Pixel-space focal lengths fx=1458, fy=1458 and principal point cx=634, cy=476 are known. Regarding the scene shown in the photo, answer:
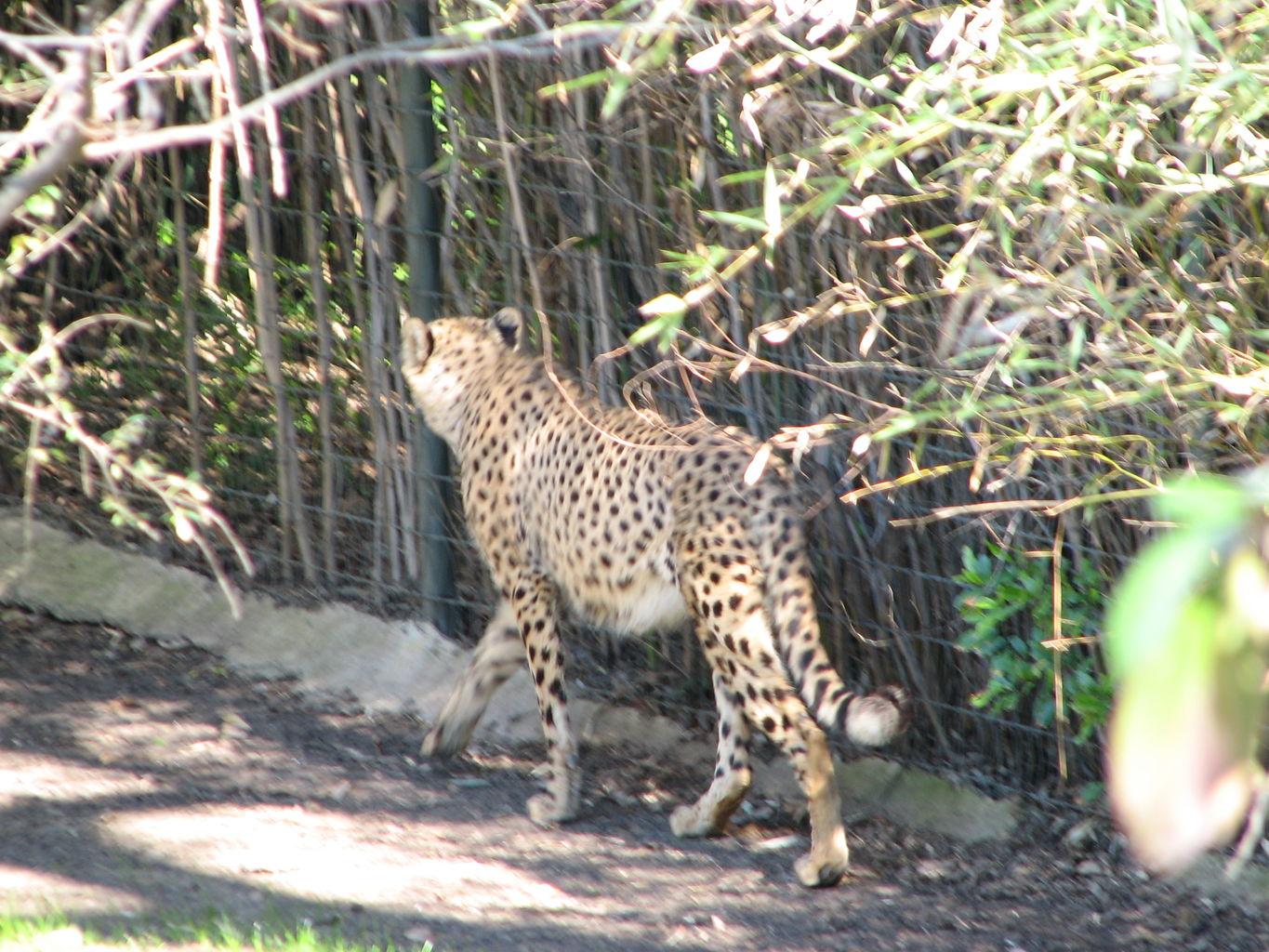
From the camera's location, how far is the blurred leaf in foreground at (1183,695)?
506mm

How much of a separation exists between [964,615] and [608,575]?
90 cm

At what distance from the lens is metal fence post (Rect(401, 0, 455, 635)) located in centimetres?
427

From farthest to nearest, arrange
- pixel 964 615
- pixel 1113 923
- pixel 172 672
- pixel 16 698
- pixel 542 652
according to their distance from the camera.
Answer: pixel 172 672
pixel 16 698
pixel 542 652
pixel 964 615
pixel 1113 923

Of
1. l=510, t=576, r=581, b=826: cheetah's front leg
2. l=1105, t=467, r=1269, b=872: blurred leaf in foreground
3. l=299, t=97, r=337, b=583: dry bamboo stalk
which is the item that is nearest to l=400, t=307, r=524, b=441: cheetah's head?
l=299, t=97, r=337, b=583: dry bamboo stalk

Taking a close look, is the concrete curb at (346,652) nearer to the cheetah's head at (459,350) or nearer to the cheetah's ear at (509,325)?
the cheetah's head at (459,350)

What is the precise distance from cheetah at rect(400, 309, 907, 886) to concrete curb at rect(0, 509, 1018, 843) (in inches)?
10.7

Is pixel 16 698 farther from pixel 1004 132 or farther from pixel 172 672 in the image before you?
pixel 1004 132

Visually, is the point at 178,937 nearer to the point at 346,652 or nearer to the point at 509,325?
the point at 346,652

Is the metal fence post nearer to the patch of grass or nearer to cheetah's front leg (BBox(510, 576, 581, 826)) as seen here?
cheetah's front leg (BBox(510, 576, 581, 826))

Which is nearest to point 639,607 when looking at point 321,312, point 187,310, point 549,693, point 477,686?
point 549,693

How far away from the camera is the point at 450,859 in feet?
11.2

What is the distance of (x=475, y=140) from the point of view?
13.8 ft

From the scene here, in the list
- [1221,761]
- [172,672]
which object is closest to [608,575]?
[172,672]

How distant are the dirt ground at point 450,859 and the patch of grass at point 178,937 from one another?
41mm
